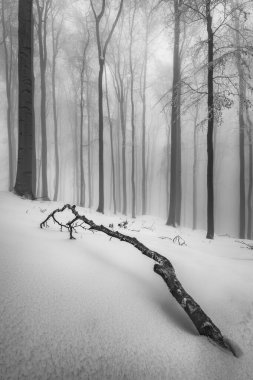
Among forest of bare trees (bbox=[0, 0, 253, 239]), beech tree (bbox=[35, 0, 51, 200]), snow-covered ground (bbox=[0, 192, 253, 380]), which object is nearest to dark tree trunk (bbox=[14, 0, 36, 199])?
forest of bare trees (bbox=[0, 0, 253, 239])

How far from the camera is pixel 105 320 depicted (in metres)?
0.86

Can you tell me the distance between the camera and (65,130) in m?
26.8

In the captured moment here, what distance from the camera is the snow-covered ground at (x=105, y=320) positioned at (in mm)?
669

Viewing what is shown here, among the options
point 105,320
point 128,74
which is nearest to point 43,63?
point 128,74

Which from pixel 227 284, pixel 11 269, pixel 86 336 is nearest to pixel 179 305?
pixel 227 284

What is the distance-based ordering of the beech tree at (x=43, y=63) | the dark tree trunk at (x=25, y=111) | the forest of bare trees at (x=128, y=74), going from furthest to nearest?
the beech tree at (x=43, y=63)
the forest of bare trees at (x=128, y=74)
the dark tree trunk at (x=25, y=111)

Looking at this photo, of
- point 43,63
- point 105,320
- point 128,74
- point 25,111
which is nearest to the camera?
point 105,320

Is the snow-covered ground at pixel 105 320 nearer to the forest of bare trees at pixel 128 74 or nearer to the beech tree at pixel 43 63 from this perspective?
the forest of bare trees at pixel 128 74

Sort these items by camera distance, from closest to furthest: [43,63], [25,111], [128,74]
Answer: [25,111] < [43,63] < [128,74]

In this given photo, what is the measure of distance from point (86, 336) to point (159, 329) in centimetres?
29

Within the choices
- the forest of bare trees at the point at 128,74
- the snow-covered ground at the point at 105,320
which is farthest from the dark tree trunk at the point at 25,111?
the snow-covered ground at the point at 105,320

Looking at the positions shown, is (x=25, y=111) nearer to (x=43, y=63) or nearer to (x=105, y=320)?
(x=105, y=320)

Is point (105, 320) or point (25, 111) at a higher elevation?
point (25, 111)

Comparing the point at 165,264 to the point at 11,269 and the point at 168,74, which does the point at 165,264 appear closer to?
the point at 11,269
